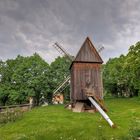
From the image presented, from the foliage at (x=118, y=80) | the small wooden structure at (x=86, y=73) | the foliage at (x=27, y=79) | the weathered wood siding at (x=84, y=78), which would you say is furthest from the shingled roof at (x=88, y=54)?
the foliage at (x=118, y=80)

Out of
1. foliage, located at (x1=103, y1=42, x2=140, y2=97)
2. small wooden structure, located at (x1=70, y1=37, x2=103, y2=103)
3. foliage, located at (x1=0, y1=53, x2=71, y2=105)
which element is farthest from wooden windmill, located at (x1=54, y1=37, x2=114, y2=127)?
foliage, located at (x1=103, y1=42, x2=140, y2=97)

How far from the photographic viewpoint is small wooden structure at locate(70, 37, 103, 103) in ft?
109

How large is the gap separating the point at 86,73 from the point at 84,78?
84 cm

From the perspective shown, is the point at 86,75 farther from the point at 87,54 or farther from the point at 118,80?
the point at 118,80

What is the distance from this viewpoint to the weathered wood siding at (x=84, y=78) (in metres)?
33.2

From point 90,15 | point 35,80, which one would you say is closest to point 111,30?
point 90,15

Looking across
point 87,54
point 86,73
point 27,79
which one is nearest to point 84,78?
point 86,73

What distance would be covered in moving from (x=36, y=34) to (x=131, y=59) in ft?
55.4

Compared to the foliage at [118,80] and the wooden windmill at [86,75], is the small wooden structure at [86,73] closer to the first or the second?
the wooden windmill at [86,75]

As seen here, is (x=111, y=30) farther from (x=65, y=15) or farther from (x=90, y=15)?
(x=65, y=15)

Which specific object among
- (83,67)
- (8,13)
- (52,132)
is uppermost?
(8,13)

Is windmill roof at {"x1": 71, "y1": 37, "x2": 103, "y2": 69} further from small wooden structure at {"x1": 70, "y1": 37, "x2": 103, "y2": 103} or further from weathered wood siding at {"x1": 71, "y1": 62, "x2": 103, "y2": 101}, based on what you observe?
weathered wood siding at {"x1": 71, "y1": 62, "x2": 103, "y2": 101}

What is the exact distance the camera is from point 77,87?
109 feet

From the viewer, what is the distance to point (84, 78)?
111 feet
